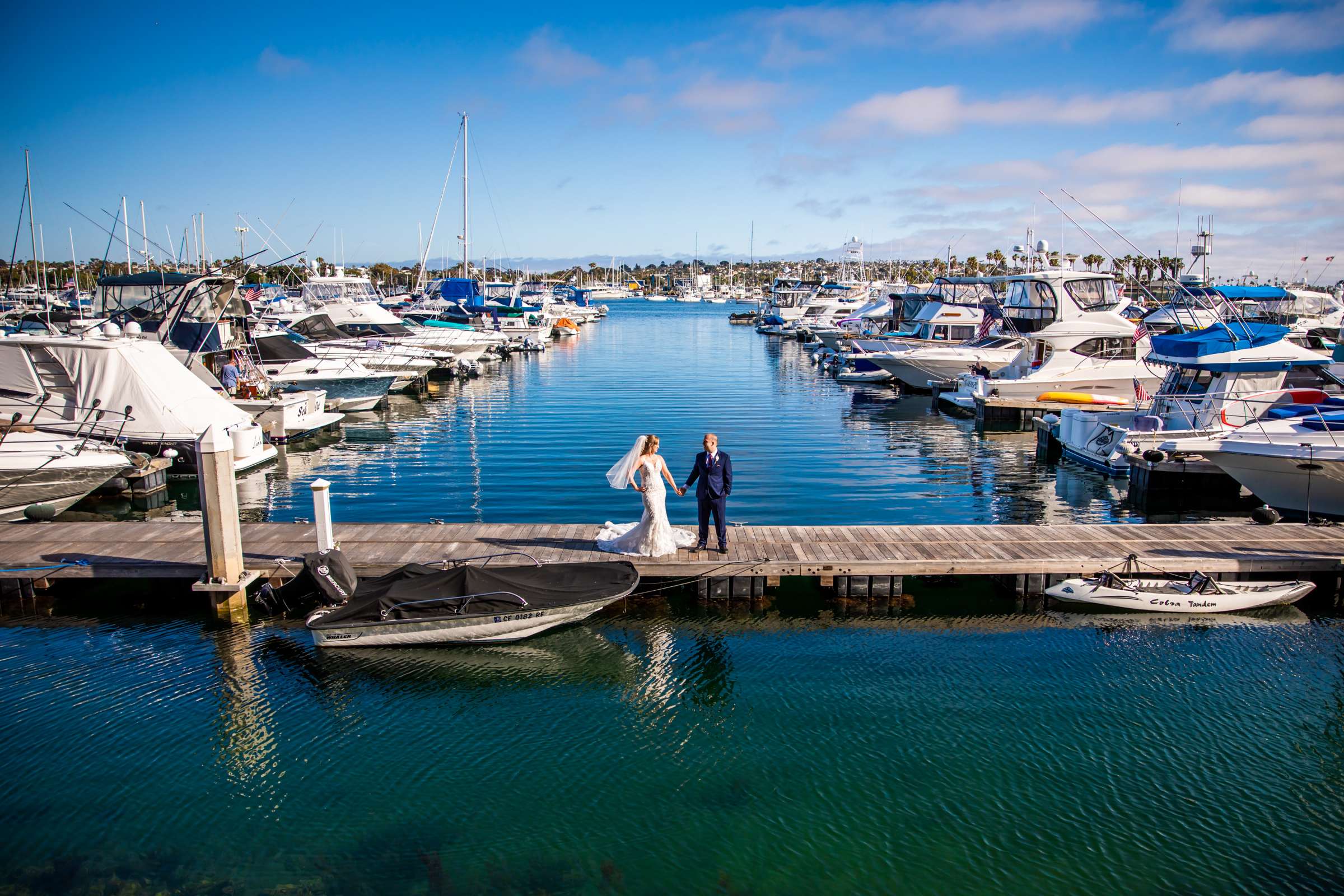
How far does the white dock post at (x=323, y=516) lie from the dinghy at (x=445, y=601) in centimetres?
14

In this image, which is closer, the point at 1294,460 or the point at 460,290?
the point at 1294,460

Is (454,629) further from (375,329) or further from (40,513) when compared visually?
(375,329)

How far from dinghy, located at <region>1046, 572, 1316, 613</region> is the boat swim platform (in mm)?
333

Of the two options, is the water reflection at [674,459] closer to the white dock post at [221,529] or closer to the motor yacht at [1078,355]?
the motor yacht at [1078,355]

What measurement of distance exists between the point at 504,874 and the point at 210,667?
609cm

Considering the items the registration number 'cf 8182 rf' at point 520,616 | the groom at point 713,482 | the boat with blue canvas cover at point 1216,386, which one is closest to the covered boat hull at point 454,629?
the registration number 'cf 8182 rf' at point 520,616

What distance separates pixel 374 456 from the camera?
88.4 ft

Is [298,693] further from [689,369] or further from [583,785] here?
[689,369]

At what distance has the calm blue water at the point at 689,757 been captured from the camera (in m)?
8.43

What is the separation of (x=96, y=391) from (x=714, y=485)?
16.4 meters

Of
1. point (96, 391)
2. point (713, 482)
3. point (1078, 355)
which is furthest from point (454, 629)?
point (1078, 355)

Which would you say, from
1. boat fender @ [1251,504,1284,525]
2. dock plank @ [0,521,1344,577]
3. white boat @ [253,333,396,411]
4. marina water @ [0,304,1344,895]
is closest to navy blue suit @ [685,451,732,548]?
dock plank @ [0,521,1344,577]

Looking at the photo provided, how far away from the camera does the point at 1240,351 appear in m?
21.8

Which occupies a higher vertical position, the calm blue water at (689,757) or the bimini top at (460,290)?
the bimini top at (460,290)
